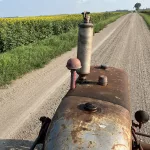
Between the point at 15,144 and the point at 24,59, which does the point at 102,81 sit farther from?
the point at 24,59

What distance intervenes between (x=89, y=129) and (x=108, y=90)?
123 cm


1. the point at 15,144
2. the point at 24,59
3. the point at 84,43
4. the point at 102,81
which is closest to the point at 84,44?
the point at 84,43

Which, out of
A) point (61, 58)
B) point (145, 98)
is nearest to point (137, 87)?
point (145, 98)

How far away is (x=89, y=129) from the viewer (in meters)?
2.87

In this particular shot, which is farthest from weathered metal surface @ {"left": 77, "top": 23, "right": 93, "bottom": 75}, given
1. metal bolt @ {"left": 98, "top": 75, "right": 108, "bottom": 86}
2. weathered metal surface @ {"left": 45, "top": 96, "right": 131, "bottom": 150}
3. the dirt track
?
the dirt track

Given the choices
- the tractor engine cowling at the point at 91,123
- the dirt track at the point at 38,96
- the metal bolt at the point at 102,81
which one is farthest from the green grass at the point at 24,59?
the tractor engine cowling at the point at 91,123

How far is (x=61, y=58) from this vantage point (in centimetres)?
1434

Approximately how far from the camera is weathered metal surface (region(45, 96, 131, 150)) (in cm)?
276

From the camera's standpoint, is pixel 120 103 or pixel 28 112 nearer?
pixel 120 103

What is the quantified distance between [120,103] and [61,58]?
1086cm

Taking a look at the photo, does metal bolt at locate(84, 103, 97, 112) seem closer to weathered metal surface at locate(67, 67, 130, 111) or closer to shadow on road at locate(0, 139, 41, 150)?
weathered metal surface at locate(67, 67, 130, 111)

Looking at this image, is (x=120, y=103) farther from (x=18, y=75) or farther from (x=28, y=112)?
(x=18, y=75)

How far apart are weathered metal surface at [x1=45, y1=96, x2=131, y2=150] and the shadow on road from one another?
261 cm

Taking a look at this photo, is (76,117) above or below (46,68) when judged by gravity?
above
